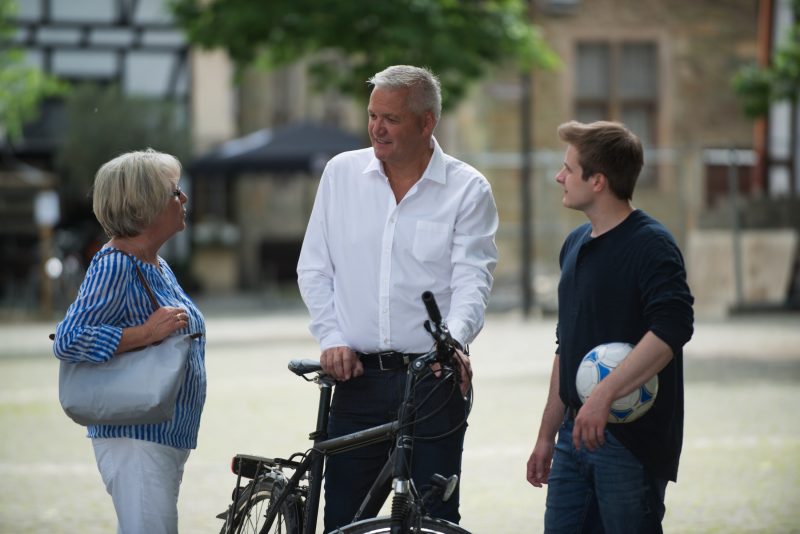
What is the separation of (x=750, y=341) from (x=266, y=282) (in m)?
17.5

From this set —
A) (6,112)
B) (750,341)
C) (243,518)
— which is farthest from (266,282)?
(243,518)

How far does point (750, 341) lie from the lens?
17.9m

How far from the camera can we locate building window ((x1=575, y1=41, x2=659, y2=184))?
3142 cm

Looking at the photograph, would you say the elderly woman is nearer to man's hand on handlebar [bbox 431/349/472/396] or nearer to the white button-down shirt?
the white button-down shirt

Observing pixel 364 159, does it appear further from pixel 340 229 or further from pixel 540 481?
pixel 540 481

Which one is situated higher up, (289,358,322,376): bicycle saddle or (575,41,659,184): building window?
(575,41,659,184): building window

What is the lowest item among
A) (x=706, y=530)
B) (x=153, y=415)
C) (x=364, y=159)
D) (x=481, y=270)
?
(x=706, y=530)

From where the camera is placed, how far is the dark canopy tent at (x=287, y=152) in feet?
90.7

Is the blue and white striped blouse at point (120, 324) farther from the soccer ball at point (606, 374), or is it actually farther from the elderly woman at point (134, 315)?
the soccer ball at point (606, 374)

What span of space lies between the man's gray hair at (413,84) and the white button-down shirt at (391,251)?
158 mm

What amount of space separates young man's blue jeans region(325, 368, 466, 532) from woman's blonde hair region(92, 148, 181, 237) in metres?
0.76

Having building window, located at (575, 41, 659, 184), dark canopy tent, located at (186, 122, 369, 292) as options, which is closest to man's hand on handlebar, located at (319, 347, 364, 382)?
dark canopy tent, located at (186, 122, 369, 292)

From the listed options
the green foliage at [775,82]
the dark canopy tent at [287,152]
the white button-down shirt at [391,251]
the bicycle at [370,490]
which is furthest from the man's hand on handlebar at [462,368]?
the dark canopy tent at [287,152]

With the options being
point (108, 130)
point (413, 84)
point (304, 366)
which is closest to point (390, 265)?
point (304, 366)
